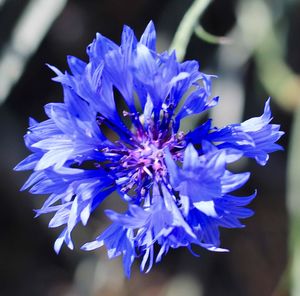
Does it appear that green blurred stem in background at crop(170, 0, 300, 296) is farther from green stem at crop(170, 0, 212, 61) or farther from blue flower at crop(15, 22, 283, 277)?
blue flower at crop(15, 22, 283, 277)

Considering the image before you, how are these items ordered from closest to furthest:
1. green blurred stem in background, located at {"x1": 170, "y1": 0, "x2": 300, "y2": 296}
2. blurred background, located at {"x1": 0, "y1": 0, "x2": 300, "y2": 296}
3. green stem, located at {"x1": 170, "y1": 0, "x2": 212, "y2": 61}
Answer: green stem, located at {"x1": 170, "y1": 0, "x2": 212, "y2": 61} < green blurred stem in background, located at {"x1": 170, "y1": 0, "x2": 300, "y2": 296} < blurred background, located at {"x1": 0, "y1": 0, "x2": 300, "y2": 296}

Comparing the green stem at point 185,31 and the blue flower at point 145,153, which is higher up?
the green stem at point 185,31

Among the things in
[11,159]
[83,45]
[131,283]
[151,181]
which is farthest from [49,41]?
[151,181]

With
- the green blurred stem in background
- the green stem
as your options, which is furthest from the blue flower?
the green blurred stem in background

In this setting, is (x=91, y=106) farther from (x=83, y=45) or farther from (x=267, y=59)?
(x=83, y=45)

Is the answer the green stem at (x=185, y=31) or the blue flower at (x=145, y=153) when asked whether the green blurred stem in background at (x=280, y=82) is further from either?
the blue flower at (x=145, y=153)

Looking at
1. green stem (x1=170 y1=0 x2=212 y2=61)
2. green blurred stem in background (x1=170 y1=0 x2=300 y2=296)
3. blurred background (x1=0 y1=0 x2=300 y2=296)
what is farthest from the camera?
blurred background (x1=0 y1=0 x2=300 y2=296)

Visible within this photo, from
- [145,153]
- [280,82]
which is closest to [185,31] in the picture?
[145,153]

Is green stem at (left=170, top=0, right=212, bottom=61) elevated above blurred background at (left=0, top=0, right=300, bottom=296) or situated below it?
above

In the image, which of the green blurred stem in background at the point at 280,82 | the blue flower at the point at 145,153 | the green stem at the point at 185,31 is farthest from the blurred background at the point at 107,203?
the blue flower at the point at 145,153
